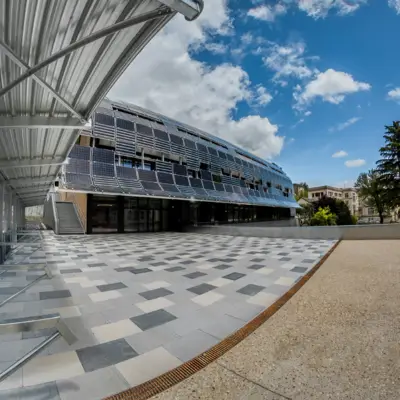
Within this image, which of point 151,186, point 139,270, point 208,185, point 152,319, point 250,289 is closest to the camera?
point 152,319

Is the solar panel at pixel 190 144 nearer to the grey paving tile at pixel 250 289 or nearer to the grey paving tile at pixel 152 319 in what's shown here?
the grey paving tile at pixel 250 289

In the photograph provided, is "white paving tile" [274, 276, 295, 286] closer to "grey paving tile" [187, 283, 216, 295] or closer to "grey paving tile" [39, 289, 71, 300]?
"grey paving tile" [187, 283, 216, 295]

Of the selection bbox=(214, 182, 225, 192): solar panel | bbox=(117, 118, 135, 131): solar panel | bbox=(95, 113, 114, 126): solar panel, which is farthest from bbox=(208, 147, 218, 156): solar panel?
bbox=(95, 113, 114, 126): solar panel

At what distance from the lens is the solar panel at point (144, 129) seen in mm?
19414

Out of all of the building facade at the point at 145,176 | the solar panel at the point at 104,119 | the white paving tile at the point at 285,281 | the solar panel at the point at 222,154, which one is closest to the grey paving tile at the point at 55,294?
the white paving tile at the point at 285,281

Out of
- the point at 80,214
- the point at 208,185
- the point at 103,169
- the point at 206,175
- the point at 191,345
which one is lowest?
the point at 191,345

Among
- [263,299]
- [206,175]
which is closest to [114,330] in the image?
[263,299]

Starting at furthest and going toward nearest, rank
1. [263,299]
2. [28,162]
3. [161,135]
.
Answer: [161,135], [28,162], [263,299]

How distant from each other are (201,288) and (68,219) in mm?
17591

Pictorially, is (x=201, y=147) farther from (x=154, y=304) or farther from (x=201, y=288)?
(x=154, y=304)

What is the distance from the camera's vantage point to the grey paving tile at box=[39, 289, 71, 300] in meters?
4.28

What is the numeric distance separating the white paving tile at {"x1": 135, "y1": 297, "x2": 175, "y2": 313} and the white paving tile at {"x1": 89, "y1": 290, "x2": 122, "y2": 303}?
2.22ft

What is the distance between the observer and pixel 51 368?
2281 millimetres

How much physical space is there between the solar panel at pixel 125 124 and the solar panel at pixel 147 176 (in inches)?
138
